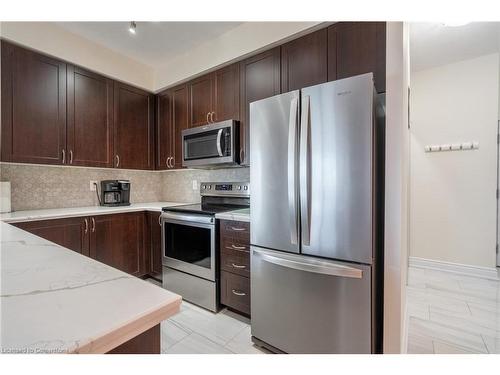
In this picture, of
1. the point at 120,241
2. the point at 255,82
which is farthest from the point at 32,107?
the point at 255,82

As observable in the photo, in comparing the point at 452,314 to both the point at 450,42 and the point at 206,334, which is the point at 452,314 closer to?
the point at 206,334

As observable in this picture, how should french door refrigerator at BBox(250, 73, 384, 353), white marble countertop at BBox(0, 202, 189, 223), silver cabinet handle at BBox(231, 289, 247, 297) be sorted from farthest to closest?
silver cabinet handle at BBox(231, 289, 247, 297), white marble countertop at BBox(0, 202, 189, 223), french door refrigerator at BBox(250, 73, 384, 353)

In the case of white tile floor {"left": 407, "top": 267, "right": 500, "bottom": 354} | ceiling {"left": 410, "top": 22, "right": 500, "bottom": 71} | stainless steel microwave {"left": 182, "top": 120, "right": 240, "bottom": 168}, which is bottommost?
white tile floor {"left": 407, "top": 267, "right": 500, "bottom": 354}

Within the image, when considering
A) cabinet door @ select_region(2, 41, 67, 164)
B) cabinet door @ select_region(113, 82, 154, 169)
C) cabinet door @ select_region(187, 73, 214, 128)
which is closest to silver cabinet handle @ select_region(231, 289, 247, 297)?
cabinet door @ select_region(187, 73, 214, 128)

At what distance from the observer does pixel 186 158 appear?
8.70 feet

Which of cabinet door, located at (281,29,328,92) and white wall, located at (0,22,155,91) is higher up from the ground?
white wall, located at (0,22,155,91)

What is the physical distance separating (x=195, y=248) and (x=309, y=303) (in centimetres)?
115

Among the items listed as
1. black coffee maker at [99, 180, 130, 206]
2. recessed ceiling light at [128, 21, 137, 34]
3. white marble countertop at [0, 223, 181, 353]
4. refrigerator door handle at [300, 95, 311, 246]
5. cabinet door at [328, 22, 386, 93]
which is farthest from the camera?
black coffee maker at [99, 180, 130, 206]

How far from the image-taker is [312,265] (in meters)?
1.38

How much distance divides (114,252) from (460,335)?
9.73 ft

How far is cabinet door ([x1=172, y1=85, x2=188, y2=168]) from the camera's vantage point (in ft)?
9.13

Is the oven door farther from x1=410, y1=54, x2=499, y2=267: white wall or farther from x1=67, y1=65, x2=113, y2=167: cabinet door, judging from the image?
x1=410, y1=54, x2=499, y2=267: white wall

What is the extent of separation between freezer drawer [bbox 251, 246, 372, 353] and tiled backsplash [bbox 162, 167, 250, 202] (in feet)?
3.93

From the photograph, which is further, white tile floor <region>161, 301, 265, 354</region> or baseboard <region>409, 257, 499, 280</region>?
baseboard <region>409, 257, 499, 280</region>
